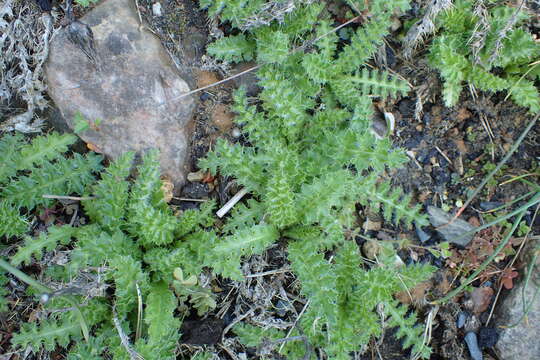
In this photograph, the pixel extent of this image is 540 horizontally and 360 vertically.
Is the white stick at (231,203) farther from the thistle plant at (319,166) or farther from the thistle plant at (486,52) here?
the thistle plant at (486,52)

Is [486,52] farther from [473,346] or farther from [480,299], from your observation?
[473,346]

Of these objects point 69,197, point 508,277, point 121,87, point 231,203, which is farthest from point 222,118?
point 508,277

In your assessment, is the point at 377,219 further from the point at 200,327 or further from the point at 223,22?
the point at 223,22

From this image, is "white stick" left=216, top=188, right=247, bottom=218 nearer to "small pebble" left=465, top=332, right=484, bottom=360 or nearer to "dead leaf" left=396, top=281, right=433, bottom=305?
"dead leaf" left=396, top=281, right=433, bottom=305

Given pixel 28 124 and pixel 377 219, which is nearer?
pixel 28 124

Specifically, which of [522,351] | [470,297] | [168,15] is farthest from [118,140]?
[522,351]

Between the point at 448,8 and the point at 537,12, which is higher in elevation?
the point at 448,8

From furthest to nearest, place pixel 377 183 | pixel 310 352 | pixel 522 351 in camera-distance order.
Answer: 1. pixel 377 183
2. pixel 522 351
3. pixel 310 352
